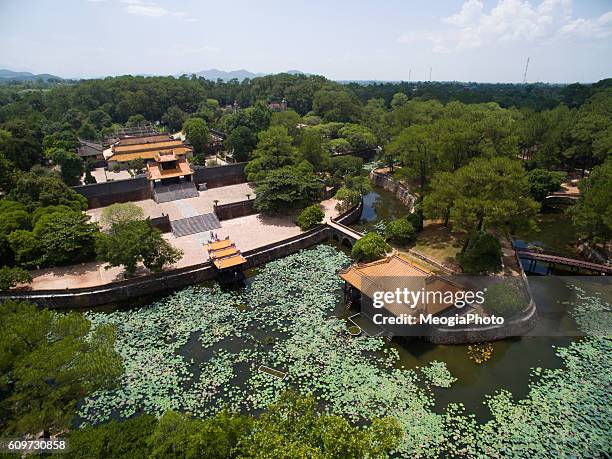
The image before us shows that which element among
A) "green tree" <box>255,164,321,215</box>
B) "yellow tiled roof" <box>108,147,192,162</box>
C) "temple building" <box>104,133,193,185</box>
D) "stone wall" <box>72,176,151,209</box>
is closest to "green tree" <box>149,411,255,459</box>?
"green tree" <box>255,164,321,215</box>

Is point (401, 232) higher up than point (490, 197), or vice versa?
point (490, 197)

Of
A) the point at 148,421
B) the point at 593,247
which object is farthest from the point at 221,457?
the point at 593,247

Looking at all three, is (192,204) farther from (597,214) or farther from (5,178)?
(597,214)

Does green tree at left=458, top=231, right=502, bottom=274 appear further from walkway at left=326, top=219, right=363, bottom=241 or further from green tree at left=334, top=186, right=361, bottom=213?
green tree at left=334, top=186, right=361, bottom=213

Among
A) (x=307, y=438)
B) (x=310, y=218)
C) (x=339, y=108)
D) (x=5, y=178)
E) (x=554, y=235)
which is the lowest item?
(x=554, y=235)

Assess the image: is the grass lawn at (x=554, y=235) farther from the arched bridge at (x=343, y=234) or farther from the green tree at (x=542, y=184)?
the arched bridge at (x=343, y=234)

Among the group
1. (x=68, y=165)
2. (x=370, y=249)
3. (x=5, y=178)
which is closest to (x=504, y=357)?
(x=370, y=249)
